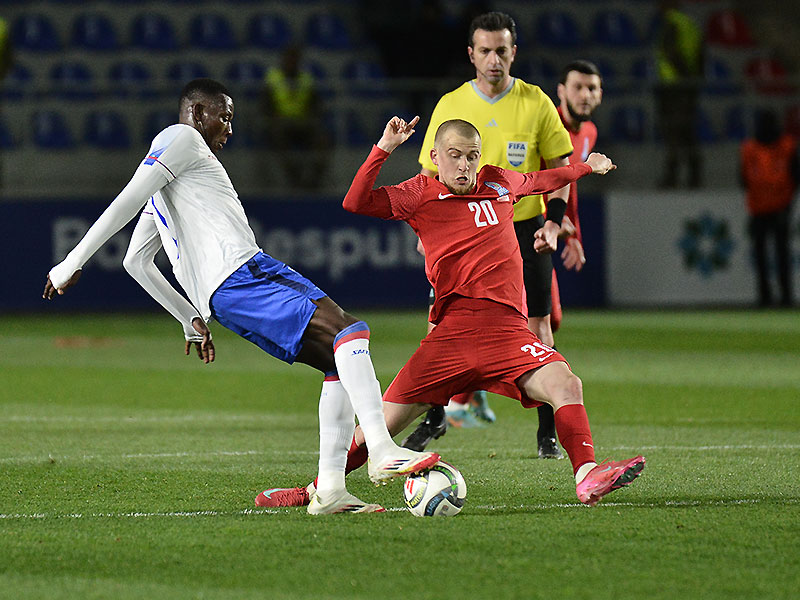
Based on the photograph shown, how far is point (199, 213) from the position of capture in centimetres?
539

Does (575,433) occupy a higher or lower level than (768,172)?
lower

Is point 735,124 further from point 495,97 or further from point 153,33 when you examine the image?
point 495,97

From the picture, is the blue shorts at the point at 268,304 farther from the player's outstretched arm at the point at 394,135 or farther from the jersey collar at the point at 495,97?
the jersey collar at the point at 495,97

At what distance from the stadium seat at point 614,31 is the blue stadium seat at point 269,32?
16.0 ft

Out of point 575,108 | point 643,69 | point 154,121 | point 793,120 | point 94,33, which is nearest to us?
point 575,108

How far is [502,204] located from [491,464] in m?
1.47

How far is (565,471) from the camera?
655 cm

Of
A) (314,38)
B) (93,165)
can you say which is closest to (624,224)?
(314,38)

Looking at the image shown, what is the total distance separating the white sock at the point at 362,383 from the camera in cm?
518

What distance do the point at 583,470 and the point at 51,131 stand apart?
14.9 metres

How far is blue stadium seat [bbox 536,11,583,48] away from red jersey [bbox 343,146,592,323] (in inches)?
633

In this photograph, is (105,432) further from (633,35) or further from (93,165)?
(633,35)

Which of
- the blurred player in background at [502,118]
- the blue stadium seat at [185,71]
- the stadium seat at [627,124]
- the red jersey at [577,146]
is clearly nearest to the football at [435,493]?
the blurred player in background at [502,118]

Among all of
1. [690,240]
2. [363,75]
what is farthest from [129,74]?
[690,240]
